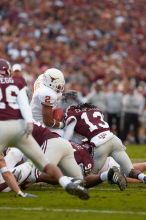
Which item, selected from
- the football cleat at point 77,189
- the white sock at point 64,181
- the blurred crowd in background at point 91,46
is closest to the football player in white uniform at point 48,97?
the white sock at point 64,181

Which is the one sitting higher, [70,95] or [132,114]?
[70,95]

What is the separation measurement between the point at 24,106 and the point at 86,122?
1.86 meters

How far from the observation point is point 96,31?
1051 inches

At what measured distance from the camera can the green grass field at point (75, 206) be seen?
772 cm

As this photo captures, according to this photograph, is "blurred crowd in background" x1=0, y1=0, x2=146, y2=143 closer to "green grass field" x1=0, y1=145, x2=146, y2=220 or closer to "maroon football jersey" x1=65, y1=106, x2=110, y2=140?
"maroon football jersey" x1=65, y1=106, x2=110, y2=140

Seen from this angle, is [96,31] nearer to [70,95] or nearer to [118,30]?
[118,30]

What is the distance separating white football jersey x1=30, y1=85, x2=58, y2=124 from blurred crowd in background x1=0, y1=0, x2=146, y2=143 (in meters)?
10.6

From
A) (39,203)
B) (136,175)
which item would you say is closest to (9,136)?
(39,203)

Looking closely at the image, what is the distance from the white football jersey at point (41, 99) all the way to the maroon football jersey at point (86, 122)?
0.35 meters

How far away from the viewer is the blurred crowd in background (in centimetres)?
2155

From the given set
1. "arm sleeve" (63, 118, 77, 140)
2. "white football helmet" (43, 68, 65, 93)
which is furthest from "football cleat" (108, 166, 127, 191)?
"white football helmet" (43, 68, 65, 93)

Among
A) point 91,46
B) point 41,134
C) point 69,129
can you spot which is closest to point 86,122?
point 69,129

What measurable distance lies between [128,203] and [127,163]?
1566 millimetres

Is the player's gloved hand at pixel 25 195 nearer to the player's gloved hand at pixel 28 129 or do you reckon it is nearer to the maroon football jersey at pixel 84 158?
the player's gloved hand at pixel 28 129
